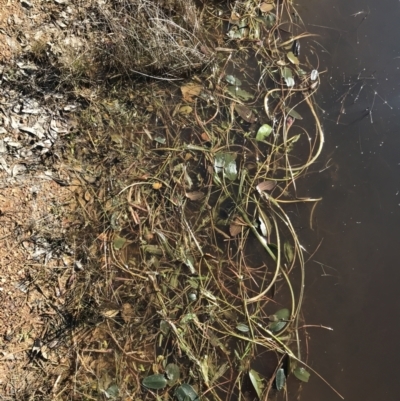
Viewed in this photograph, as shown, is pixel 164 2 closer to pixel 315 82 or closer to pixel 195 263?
pixel 315 82

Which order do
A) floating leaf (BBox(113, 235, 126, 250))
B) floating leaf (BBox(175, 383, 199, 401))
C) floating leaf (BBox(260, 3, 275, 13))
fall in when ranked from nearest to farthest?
floating leaf (BBox(175, 383, 199, 401)), floating leaf (BBox(113, 235, 126, 250)), floating leaf (BBox(260, 3, 275, 13))

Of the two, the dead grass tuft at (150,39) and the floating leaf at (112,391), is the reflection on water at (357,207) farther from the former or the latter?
the floating leaf at (112,391)

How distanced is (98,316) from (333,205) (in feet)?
3.65

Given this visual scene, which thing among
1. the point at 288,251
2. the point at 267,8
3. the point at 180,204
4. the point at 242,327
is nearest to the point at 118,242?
the point at 180,204

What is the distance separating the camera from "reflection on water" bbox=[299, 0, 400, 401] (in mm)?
1862

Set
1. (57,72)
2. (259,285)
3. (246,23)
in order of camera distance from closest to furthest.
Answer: (259,285) → (57,72) → (246,23)

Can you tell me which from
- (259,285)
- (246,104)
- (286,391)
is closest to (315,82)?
(246,104)

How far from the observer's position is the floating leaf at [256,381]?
180cm

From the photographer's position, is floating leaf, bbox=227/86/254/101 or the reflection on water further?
floating leaf, bbox=227/86/254/101

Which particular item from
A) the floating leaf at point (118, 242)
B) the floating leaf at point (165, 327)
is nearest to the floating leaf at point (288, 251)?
the floating leaf at point (165, 327)

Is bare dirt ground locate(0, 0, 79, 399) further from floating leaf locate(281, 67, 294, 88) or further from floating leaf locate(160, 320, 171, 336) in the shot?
floating leaf locate(281, 67, 294, 88)

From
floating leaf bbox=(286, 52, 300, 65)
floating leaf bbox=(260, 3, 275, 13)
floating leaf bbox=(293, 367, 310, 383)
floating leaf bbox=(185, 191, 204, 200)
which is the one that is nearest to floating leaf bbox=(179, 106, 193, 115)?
floating leaf bbox=(185, 191, 204, 200)

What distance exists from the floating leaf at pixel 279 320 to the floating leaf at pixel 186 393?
1.32 ft

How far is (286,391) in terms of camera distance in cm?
182
